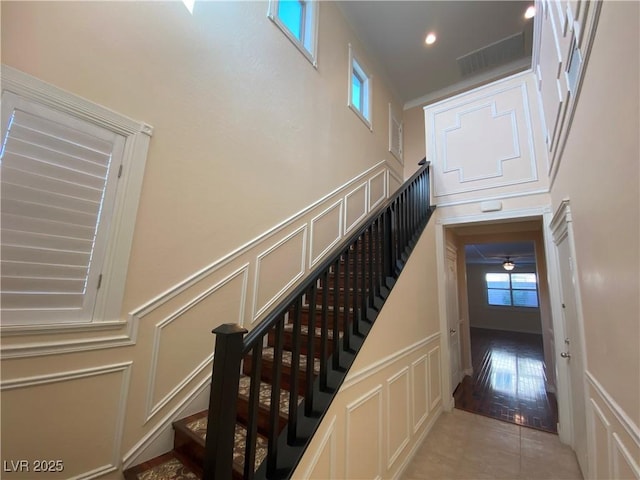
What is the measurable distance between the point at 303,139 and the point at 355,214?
1.43m

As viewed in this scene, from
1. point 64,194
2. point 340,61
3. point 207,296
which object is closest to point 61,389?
point 207,296

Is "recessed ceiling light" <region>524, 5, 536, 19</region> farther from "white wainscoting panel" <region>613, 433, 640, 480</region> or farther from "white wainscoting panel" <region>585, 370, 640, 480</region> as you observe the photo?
"white wainscoting panel" <region>613, 433, 640, 480</region>

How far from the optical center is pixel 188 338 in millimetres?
1942

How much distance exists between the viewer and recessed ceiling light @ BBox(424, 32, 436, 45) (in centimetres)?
479

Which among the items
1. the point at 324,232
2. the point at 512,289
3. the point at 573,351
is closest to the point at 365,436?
the point at 573,351

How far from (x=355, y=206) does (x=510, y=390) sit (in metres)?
3.65

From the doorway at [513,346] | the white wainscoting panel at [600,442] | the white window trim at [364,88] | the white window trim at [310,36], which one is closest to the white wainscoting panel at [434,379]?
the doorway at [513,346]

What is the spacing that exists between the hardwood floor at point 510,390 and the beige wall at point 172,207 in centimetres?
293

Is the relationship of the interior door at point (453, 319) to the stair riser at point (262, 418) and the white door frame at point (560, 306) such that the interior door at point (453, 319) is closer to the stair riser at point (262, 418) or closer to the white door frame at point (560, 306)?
the white door frame at point (560, 306)

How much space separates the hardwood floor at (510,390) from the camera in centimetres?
328

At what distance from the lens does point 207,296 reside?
6.77ft

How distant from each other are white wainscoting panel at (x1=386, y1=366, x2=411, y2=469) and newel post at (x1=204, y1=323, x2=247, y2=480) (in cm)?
146

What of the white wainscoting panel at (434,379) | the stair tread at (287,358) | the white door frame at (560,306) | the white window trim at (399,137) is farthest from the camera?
the white window trim at (399,137)

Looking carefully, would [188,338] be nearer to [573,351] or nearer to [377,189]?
[573,351]
